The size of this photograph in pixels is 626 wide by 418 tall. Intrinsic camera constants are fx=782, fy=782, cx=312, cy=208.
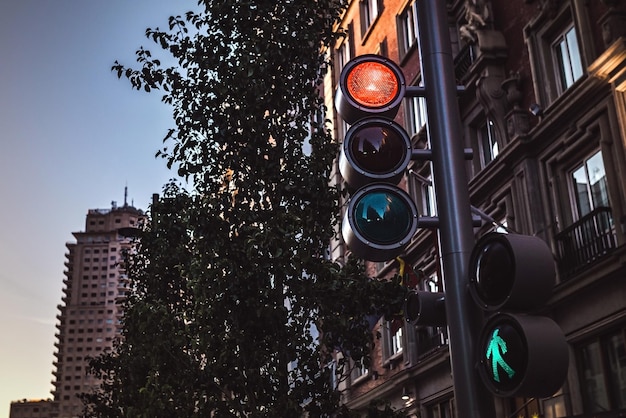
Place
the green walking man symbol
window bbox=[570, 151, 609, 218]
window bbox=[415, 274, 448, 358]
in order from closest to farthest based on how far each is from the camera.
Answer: the green walking man symbol < window bbox=[570, 151, 609, 218] < window bbox=[415, 274, 448, 358]

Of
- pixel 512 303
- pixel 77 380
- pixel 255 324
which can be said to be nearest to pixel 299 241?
pixel 255 324

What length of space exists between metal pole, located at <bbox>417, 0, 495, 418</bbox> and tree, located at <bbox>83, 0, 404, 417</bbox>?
8.56 m

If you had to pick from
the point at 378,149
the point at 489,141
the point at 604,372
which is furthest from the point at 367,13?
the point at 378,149

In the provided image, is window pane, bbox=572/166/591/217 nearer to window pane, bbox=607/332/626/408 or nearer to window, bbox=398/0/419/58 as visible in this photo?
window pane, bbox=607/332/626/408

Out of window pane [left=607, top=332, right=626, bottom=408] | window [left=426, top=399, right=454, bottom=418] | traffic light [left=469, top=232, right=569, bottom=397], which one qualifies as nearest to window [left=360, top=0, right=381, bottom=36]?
window [left=426, top=399, right=454, bottom=418]

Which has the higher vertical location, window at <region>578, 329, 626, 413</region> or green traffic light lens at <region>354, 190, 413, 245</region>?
window at <region>578, 329, 626, 413</region>

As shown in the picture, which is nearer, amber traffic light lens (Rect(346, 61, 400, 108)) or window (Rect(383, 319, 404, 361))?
amber traffic light lens (Rect(346, 61, 400, 108))

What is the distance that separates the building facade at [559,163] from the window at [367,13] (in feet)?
26.8

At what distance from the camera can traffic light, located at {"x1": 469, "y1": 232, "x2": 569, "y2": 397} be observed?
2725mm

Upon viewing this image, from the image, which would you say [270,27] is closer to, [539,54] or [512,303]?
[539,54]

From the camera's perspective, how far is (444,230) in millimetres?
3607

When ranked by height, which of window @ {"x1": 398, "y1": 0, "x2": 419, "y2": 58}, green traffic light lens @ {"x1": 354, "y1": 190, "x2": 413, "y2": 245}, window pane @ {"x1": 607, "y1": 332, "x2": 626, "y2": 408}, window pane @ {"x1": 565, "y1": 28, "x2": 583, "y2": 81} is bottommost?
green traffic light lens @ {"x1": 354, "y1": 190, "x2": 413, "y2": 245}

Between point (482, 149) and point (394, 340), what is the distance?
26.9 ft

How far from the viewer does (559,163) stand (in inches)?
642
